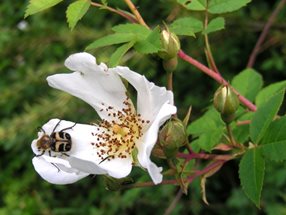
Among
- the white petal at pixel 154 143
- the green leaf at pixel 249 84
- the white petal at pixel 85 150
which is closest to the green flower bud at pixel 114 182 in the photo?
the white petal at pixel 85 150

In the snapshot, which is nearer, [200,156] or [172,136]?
[172,136]

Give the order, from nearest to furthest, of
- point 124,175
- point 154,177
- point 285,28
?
1. point 154,177
2. point 124,175
3. point 285,28

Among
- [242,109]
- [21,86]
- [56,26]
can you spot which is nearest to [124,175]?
[242,109]

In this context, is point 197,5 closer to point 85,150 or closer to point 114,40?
point 114,40

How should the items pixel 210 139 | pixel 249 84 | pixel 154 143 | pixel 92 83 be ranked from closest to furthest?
pixel 154 143, pixel 92 83, pixel 210 139, pixel 249 84

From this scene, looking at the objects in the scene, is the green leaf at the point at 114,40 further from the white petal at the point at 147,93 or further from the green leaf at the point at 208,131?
the green leaf at the point at 208,131

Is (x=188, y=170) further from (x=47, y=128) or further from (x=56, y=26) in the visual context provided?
(x=56, y=26)

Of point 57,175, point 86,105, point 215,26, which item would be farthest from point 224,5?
point 86,105

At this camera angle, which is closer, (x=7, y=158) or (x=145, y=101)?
(x=145, y=101)
